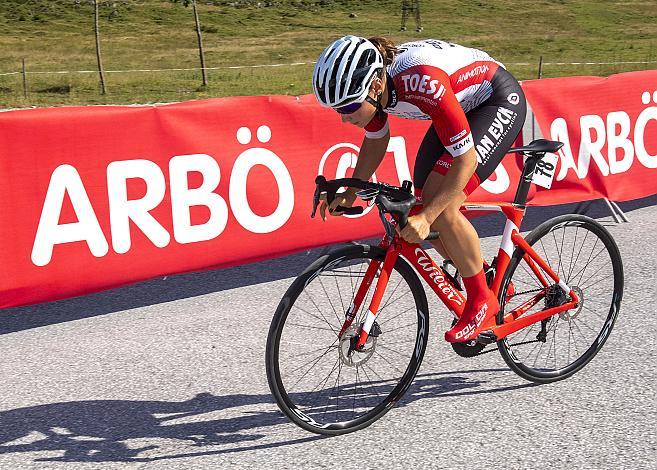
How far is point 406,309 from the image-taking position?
4645 mm

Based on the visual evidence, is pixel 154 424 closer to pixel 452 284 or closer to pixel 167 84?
pixel 452 284

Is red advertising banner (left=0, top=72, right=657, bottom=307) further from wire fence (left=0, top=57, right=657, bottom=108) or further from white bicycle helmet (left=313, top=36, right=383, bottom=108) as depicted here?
wire fence (left=0, top=57, right=657, bottom=108)

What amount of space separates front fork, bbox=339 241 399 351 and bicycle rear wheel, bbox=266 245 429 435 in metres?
0.03

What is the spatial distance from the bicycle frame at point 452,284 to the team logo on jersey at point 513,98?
1.87 feet

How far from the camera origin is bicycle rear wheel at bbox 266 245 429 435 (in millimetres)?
4125

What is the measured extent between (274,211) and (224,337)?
161 cm

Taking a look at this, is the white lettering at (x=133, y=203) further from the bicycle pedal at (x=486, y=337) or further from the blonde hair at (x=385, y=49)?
the bicycle pedal at (x=486, y=337)

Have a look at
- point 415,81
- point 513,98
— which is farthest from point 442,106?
point 513,98

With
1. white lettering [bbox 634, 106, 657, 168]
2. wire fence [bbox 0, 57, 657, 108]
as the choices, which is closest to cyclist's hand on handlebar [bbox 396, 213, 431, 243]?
white lettering [bbox 634, 106, 657, 168]

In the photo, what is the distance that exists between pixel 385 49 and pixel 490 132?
79cm

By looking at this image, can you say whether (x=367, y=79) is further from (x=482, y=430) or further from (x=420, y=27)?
(x=420, y=27)

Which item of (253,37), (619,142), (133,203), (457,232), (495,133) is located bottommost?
(253,37)

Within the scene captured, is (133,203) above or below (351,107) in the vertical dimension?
below

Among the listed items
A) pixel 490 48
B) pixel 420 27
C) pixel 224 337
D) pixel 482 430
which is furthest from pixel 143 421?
pixel 420 27
